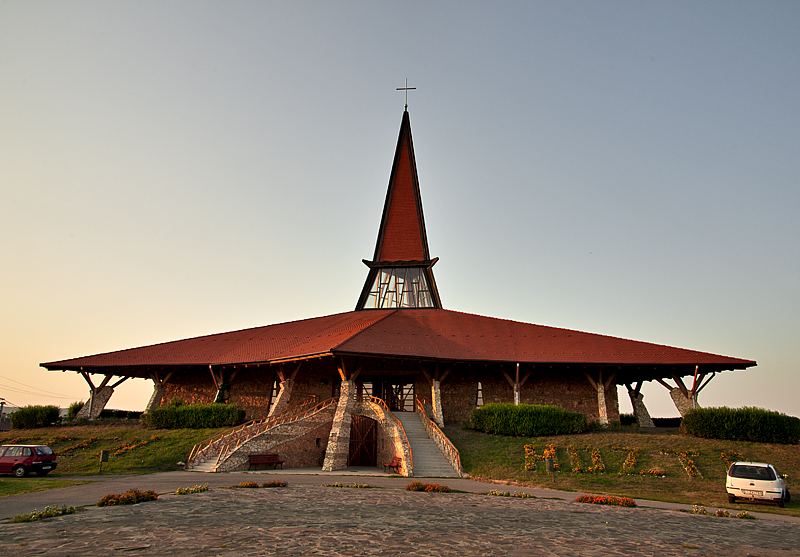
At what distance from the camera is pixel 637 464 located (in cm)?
1883

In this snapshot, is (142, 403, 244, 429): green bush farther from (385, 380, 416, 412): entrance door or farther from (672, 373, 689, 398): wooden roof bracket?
(672, 373, 689, 398): wooden roof bracket

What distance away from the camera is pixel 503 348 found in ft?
91.4

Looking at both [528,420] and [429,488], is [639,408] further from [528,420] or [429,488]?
[429,488]

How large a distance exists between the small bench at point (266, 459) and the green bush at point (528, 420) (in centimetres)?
895

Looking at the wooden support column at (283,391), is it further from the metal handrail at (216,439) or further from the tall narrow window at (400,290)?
the tall narrow window at (400,290)

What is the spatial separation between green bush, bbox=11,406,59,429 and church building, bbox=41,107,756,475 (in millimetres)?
1595

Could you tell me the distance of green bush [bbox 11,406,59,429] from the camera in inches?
1150

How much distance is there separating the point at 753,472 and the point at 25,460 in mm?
22460

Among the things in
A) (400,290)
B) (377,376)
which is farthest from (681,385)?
(400,290)

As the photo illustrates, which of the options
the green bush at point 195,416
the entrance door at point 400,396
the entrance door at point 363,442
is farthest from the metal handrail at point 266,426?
the entrance door at point 400,396

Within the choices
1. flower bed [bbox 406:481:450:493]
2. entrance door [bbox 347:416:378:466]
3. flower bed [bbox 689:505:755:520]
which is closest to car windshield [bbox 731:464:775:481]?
flower bed [bbox 689:505:755:520]

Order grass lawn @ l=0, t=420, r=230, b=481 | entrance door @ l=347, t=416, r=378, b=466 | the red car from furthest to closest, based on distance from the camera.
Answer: entrance door @ l=347, t=416, r=378, b=466 → grass lawn @ l=0, t=420, r=230, b=481 → the red car

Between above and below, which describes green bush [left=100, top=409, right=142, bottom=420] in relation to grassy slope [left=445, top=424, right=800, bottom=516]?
above

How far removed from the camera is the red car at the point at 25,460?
17766 millimetres
